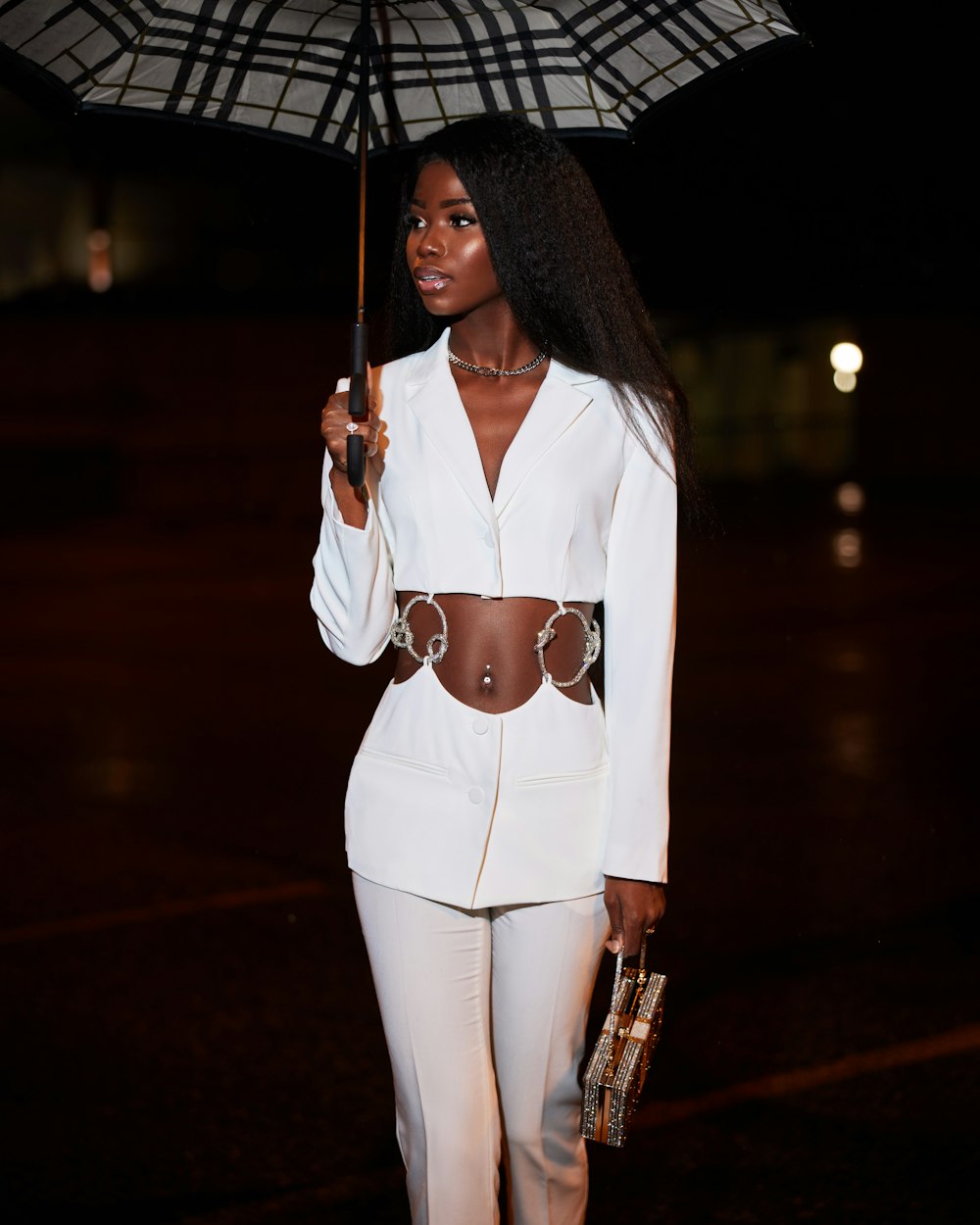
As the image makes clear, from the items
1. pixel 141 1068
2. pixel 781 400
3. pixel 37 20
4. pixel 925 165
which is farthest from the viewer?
pixel 781 400

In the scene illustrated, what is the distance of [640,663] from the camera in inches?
94.1

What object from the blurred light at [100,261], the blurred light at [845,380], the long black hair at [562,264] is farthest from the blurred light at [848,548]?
the long black hair at [562,264]

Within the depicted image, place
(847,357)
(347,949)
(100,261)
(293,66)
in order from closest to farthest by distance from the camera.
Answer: (293,66)
(347,949)
(100,261)
(847,357)

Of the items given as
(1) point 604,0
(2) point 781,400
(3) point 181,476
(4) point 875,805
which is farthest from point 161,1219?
(2) point 781,400

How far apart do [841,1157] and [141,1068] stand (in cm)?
178

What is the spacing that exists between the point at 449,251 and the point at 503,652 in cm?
62

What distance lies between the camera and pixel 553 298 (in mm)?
2445

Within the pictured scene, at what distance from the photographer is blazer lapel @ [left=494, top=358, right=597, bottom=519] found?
7.88ft

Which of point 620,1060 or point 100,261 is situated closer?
point 620,1060

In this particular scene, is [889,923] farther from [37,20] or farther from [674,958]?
[37,20]

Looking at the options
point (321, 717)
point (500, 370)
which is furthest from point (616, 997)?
point (321, 717)

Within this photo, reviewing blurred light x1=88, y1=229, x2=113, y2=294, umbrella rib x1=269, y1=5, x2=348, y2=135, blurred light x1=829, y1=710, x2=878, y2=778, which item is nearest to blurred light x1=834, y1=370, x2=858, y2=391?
blurred light x1=88, y1=229, x2=113, y2=294

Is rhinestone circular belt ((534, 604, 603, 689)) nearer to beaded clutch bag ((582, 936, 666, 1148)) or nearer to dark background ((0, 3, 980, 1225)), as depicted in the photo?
beaded clutch bag ((582, 936, 666, 1148))

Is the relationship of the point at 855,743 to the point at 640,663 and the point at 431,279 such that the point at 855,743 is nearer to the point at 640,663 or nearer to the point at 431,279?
the point at 640,663
